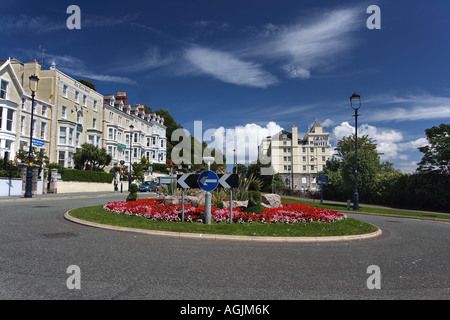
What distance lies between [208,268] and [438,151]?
A: 33.8 m

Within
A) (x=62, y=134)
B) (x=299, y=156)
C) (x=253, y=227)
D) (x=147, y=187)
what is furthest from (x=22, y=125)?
(x=299, y=156)

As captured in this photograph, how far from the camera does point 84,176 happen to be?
37.0 metres

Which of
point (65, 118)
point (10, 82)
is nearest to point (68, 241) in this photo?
point (10, 82)

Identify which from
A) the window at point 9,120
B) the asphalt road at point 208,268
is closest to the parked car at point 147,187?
the window at point 9,120

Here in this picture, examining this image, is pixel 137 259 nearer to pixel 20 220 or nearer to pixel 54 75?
pixel 20 220

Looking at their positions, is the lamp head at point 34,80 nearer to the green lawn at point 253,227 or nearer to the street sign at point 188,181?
the green lawn at point 253,227

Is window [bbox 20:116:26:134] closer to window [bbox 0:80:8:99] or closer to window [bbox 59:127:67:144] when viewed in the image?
window [bbox 0:80:8:99]

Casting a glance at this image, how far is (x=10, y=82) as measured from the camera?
3338 centimetres

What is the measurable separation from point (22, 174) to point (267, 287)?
1142 inches

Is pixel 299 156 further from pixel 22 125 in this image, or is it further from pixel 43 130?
pixel 22 125

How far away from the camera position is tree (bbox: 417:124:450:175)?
96.5ft

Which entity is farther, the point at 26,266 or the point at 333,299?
the point at 26,266

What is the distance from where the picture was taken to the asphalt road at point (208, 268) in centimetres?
433

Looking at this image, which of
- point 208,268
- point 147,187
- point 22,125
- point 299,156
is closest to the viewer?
point 208,268
